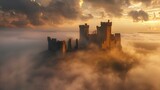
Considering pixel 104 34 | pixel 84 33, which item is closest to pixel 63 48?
pixel 84 33

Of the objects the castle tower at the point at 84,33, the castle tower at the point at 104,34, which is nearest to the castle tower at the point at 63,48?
the castle tower at the point at 84,33

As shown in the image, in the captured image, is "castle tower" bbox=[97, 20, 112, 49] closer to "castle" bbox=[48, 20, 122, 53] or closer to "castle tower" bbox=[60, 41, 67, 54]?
"castle" bbox=[48, 20, 122, 53]

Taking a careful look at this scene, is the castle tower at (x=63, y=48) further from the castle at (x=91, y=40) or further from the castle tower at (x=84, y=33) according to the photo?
the castle tower at (x=84, y=33)

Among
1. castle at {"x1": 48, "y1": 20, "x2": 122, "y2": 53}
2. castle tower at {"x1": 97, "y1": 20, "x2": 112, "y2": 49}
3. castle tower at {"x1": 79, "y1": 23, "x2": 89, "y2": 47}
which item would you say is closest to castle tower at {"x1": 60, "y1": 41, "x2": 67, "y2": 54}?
castle at {"x1": 48, "y1": 20, "x2": 122, "y2": 53}

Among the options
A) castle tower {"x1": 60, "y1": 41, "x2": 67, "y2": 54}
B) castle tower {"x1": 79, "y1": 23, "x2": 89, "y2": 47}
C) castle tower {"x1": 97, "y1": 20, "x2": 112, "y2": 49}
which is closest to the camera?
castle tower {"x1": 60, "y1": 41, "x2": 67, "y2": 54}

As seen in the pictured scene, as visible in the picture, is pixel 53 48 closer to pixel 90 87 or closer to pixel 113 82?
pixel 90 87

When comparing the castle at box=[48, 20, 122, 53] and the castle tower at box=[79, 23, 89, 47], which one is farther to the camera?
the castle tower at box=[79, 23, 89, 47]

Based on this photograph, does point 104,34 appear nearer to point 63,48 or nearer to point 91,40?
point 91,40

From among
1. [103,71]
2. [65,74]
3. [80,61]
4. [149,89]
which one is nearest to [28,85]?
[65,74]
